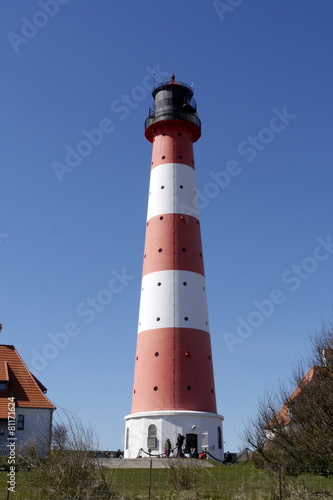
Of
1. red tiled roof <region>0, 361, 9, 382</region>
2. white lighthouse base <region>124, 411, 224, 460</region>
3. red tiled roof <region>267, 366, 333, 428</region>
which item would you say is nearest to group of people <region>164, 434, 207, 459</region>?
white lighthouse base <region>124, 411, 224, 460</region>

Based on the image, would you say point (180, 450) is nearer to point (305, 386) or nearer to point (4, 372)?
point (305, 386)

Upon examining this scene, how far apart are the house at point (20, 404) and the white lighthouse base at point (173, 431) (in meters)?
5.43

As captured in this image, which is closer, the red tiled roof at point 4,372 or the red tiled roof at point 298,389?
the red tiled roof at point 298,389

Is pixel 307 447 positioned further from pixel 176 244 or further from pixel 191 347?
pixel 176 244

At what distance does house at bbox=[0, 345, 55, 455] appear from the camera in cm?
3509

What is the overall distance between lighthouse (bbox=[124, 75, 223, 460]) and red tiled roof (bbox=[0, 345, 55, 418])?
21.0 ft

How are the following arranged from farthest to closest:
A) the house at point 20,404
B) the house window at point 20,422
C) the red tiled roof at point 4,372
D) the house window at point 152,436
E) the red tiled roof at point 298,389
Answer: the red tiled roof at point 4,372 < the house window at point 20,422 < the house at point 20,404 < the house window at point 152,436 < the red tiled roof at point 298,389

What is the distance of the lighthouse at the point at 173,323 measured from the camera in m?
32.9

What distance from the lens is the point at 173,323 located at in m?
34.1

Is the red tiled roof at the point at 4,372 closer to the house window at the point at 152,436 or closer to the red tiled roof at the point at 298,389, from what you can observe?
the house window at the point at 152,436

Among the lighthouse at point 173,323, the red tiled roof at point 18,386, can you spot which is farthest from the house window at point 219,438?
the red tiled roof at point 18,386

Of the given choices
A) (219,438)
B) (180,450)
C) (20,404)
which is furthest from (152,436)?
(20,404)

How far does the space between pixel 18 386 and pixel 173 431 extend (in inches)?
448

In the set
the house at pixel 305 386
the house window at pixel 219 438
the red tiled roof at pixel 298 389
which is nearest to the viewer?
the house at pixel 305 386
